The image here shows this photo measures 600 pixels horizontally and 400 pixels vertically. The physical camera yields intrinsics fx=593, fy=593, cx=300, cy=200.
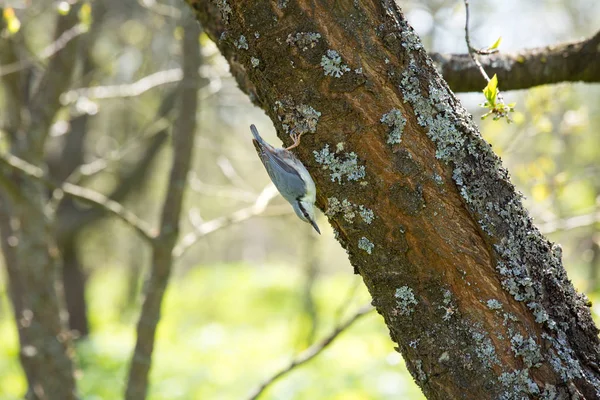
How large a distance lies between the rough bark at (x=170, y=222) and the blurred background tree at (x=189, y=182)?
0.19 metres

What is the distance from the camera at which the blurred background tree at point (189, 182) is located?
3314mm

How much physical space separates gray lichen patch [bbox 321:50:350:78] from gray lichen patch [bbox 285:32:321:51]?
0.04m

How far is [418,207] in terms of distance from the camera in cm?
128

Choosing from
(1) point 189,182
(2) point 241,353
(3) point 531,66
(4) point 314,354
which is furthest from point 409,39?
(2) point 241,353

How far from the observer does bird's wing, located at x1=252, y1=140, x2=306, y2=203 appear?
1.61 meters

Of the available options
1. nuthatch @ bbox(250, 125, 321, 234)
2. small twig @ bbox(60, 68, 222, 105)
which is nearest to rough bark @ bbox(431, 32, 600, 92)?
nuthatch @ bbox(250, 125, 321, 234)

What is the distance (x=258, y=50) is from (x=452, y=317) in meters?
0.73

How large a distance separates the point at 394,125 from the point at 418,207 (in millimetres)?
185

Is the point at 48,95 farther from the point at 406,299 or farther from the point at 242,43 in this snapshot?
the point at 406,299

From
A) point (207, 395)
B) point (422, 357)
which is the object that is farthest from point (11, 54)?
point (422, 357)

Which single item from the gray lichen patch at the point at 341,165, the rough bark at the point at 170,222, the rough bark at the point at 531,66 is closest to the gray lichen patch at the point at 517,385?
the gray lichen patch at the point at 341,165

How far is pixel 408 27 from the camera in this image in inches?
53.1

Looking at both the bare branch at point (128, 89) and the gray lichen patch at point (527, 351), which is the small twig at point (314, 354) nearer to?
the gray lichen patch at point (527, 351)

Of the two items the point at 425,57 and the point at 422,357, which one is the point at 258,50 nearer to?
the point at 425,57
